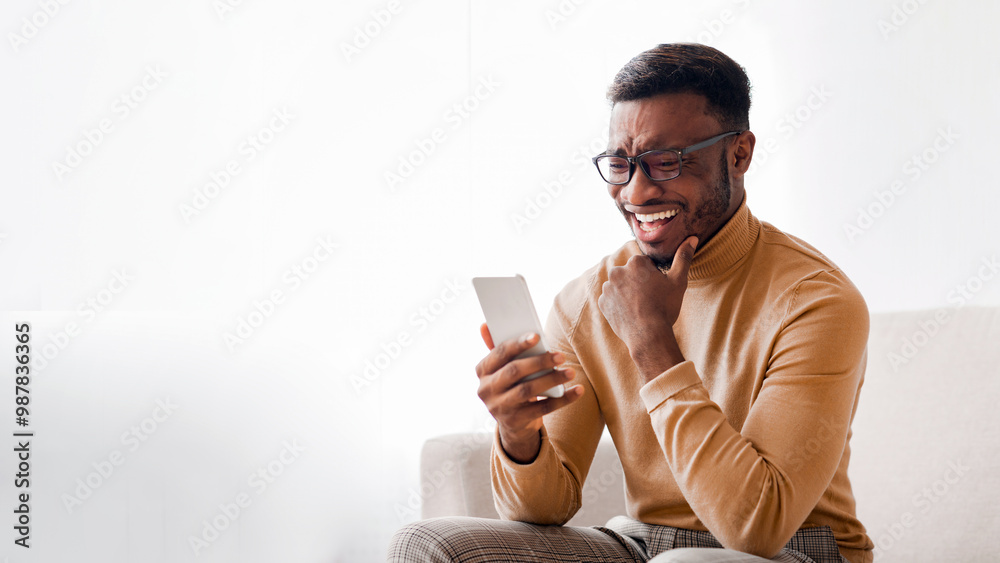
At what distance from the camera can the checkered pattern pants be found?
3.51ft

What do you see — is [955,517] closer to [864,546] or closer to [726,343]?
[864,546]

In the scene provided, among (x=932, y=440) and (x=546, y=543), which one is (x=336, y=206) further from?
(x=932, y=440)

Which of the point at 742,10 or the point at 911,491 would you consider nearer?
the point at 911,491

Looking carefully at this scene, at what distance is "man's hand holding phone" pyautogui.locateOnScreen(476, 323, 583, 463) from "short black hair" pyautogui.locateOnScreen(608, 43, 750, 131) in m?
0.44

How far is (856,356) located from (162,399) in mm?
1827

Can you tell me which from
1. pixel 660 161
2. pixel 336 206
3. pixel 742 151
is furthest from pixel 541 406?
pixel 336 206

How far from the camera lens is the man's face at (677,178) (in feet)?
3.95

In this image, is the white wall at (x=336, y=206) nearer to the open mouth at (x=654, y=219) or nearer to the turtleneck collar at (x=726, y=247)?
the turtleneck collar at (x=726, y=247)

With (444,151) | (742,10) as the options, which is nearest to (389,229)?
(444,151)

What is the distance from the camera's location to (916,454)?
154cm

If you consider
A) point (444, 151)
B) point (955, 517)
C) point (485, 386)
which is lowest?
point (955, 517)

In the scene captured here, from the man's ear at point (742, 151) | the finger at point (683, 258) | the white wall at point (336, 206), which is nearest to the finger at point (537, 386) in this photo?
the finger at point (683, 258)

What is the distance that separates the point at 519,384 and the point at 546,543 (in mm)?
244

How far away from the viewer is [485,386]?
3.64ft
